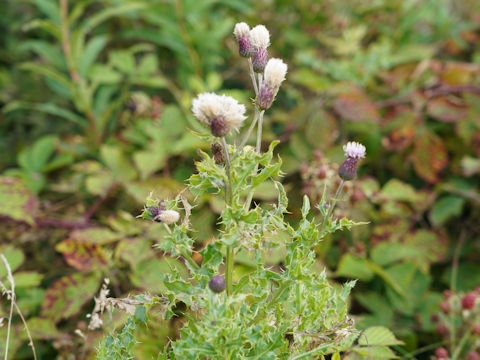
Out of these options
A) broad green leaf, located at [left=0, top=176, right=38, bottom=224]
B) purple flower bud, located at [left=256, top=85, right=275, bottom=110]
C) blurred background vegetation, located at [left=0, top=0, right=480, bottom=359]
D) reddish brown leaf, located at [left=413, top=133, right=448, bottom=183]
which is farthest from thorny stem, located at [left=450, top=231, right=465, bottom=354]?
broad green leaf, located at [left=0, top=176, right=38, bottom=224]

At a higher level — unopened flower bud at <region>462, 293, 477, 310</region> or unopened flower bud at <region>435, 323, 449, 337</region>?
unopened flower bud at <region>462, 293, 477, 310</region>

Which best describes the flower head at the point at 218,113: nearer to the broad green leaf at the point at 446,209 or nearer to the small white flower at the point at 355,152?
the small white flower at the point at 355,152

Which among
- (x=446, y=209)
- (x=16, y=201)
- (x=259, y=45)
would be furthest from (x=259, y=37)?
(x=446, y=209)

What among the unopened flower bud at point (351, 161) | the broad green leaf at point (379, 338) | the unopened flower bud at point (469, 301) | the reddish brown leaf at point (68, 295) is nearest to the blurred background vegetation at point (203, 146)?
the reddish brown leaf at point (68, 295)

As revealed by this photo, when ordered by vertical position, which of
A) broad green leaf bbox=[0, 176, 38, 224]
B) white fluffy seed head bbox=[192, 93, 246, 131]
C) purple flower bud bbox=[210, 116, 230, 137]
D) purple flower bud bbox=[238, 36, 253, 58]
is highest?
purple flower bud bbox=[238, 36, 253, 58]

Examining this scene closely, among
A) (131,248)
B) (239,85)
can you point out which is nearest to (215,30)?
(239,85)

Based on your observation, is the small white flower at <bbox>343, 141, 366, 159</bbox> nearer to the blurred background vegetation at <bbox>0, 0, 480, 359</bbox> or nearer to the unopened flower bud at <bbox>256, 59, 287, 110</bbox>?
the unopened flower bud at <bbox>256, 59, 287, 110</bbox>

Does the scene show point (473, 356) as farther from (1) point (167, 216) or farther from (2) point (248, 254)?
(1) point (167, 216)
